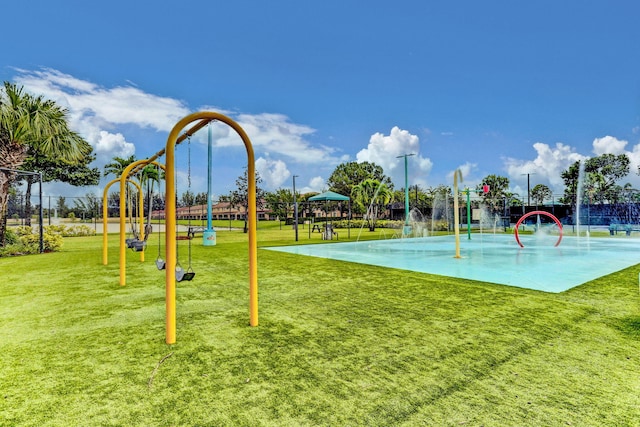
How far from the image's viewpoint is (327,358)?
109 inches

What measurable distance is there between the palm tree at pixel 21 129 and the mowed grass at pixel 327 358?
29.8 ft

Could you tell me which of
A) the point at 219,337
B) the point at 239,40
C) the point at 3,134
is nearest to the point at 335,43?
the point at 239,40

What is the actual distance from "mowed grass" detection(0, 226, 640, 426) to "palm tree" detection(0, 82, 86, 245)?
9078mm

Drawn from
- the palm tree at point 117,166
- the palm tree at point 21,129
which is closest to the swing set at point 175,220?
the palm tree at point 21,129

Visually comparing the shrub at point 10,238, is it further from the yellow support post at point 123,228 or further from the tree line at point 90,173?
the yellow support post at point 123,228

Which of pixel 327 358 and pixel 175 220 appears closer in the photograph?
pixel 327 358

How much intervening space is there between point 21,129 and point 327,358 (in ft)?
46.0

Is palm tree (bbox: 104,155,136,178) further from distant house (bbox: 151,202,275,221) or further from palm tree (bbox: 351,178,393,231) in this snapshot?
palm tree (bbox: 351,178,393,231)

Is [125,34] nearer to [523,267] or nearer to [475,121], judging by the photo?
[523,267]

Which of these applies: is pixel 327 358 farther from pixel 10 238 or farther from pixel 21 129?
pixel 10 238

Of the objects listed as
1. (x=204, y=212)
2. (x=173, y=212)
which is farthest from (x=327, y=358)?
(x=204, y=212)

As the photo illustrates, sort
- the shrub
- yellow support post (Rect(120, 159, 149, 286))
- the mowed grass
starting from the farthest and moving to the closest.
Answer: the shrub < yellow support post (Rect(120, 159, 149, 286)) < the mowed grass

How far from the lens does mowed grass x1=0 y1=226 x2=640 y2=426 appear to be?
6.56ft

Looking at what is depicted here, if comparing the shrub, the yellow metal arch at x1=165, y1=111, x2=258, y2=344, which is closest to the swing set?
the yellow metal arch at x1=165, y1=111, x2=258, y2=344
